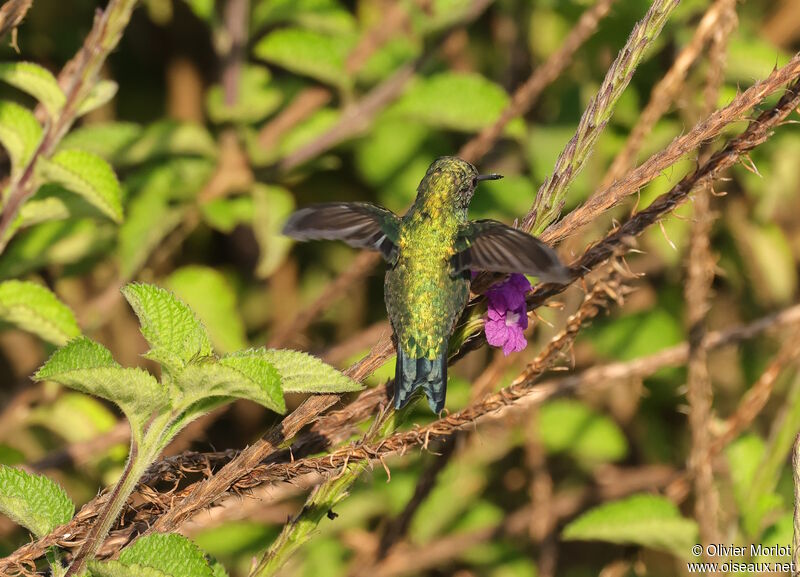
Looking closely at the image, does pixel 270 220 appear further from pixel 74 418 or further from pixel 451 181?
pixel 451 181

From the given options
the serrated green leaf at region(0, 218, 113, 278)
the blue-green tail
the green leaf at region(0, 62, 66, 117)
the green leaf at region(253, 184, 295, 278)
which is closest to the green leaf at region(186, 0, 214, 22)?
the green leaf at region(253, 184, 295, 278)

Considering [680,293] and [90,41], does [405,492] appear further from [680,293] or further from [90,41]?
[90,41]

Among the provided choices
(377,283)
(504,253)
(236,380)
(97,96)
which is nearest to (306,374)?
(236,380)

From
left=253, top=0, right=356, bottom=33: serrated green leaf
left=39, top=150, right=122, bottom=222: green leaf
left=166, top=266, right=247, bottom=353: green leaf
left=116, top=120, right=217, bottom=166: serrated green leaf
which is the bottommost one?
left=39, top=150, right=122, bottom=222: green leaf

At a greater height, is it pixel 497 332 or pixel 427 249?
pixel 427 249

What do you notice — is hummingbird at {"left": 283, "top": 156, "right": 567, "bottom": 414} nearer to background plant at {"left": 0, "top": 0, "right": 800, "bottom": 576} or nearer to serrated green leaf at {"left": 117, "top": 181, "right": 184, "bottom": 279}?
background plant at {"left": 0, "top": 0, "right": 800, "bottom": 576}

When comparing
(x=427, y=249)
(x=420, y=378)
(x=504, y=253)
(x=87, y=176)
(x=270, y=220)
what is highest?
(x=270, y=220)
